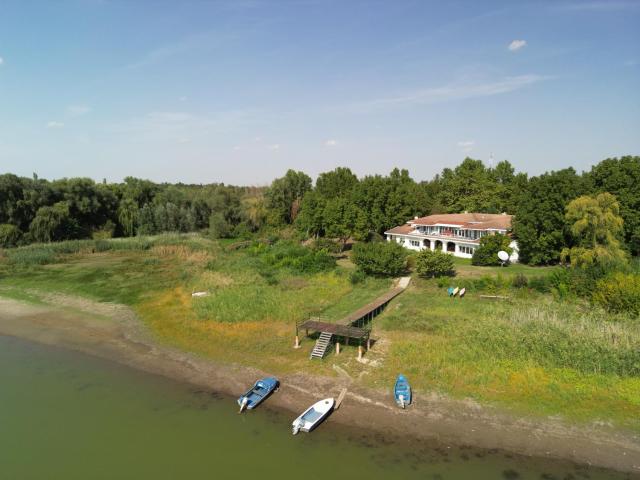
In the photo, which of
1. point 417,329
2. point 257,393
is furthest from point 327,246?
point 257,393

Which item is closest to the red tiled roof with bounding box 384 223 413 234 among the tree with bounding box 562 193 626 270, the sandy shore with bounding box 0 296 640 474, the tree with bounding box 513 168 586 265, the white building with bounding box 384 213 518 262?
the white building with bounding box 384 213 518 262

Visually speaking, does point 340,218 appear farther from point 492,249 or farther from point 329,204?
point 492,249

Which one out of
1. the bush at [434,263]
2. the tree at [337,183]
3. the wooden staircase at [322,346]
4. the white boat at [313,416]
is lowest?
the white boat at [313,416]

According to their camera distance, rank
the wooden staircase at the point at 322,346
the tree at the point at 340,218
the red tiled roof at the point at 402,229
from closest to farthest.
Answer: the wooden staircase at the point at 322,346 < the tree at the point at 340,218 < the red tiled roof at the point at 402,229

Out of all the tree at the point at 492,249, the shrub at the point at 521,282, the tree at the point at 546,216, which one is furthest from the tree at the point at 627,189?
the shrub at the point at 521,282

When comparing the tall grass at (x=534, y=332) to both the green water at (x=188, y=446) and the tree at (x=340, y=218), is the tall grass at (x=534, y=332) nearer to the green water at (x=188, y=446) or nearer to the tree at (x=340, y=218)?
the green water at (x=188, y=446)

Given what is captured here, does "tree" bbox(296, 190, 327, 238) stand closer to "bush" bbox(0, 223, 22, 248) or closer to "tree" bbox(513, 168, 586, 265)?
"tree" bbox(513, 168, 586, 265)
